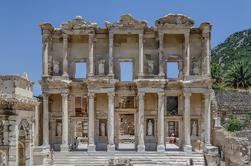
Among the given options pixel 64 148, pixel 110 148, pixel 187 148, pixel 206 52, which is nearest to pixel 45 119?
pixel 64 148

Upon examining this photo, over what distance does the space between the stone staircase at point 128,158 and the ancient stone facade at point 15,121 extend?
23.6 feet

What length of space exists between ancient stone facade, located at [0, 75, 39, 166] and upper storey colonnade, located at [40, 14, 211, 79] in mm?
10903

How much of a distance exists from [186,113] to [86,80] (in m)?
6.74

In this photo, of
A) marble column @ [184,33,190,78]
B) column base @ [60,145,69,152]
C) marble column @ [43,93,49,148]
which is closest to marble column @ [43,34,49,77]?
marble column @ [43,93,49,148]

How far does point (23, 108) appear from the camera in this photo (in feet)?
63.8

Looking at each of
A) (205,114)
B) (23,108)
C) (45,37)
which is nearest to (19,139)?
(23,108)

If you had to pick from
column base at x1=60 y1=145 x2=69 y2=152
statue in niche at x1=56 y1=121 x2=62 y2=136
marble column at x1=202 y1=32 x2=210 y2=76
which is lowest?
column base at x1=60 y1=145 x2=69 y2=152

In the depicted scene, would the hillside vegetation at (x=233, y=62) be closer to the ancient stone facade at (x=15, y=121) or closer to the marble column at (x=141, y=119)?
the marble column at (x=141, y=119)

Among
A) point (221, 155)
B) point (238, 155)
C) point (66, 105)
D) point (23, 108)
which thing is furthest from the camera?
point (66, 105)

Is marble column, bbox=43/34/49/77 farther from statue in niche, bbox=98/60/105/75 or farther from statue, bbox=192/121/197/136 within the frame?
statue, bbox=192/121/197/136

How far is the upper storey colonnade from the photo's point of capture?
30.6 metres

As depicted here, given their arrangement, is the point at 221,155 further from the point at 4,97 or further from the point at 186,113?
the point at 4,97

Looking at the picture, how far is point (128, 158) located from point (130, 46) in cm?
775

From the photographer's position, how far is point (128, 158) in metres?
28.2
